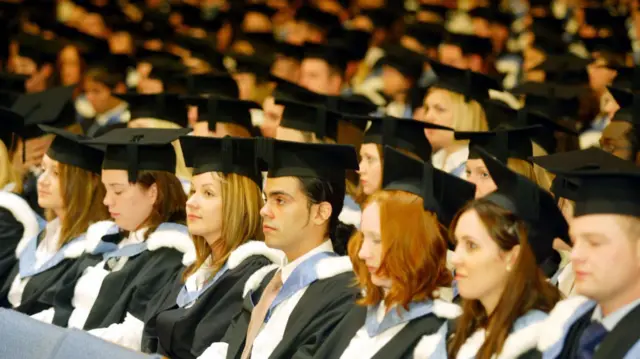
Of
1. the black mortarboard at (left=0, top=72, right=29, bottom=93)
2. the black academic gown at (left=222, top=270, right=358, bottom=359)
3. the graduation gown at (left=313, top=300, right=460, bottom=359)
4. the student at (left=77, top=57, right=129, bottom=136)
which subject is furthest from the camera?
the student at (left=77, top=57, right=129, bottom=136)

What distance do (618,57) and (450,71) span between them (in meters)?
2.43

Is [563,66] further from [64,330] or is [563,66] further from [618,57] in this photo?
[64,330]

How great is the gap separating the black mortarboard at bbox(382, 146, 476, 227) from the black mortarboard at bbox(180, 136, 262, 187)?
74 centimetres

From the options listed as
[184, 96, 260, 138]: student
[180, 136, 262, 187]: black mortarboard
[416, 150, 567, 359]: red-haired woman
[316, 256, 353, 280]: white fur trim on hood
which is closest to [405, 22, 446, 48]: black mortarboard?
[184, 96, 260, 138]: student

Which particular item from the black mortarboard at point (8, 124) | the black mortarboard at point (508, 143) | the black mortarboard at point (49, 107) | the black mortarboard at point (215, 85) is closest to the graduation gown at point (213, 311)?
the black mortarboard at point (508, 143)

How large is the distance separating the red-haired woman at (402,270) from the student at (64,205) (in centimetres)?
198

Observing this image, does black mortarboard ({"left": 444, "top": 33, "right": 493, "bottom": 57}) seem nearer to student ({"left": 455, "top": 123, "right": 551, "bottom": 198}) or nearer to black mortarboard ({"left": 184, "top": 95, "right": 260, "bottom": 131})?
black mortarboard ({"left": 184, "top": 95, "right": 260, "bottom": 131})

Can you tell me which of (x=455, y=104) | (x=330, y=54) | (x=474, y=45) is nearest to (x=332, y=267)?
(x=455, y=104)

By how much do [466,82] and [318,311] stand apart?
2873mm

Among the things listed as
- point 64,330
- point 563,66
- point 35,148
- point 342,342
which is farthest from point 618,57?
point 64,330

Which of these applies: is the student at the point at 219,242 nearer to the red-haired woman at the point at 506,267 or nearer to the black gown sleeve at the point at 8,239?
the red-haired woman at the point at 506,267

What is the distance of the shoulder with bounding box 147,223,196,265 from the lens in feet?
15.0

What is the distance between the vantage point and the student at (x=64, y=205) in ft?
16.6

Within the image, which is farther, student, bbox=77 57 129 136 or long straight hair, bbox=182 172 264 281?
student, bbox=77 57 129 136
